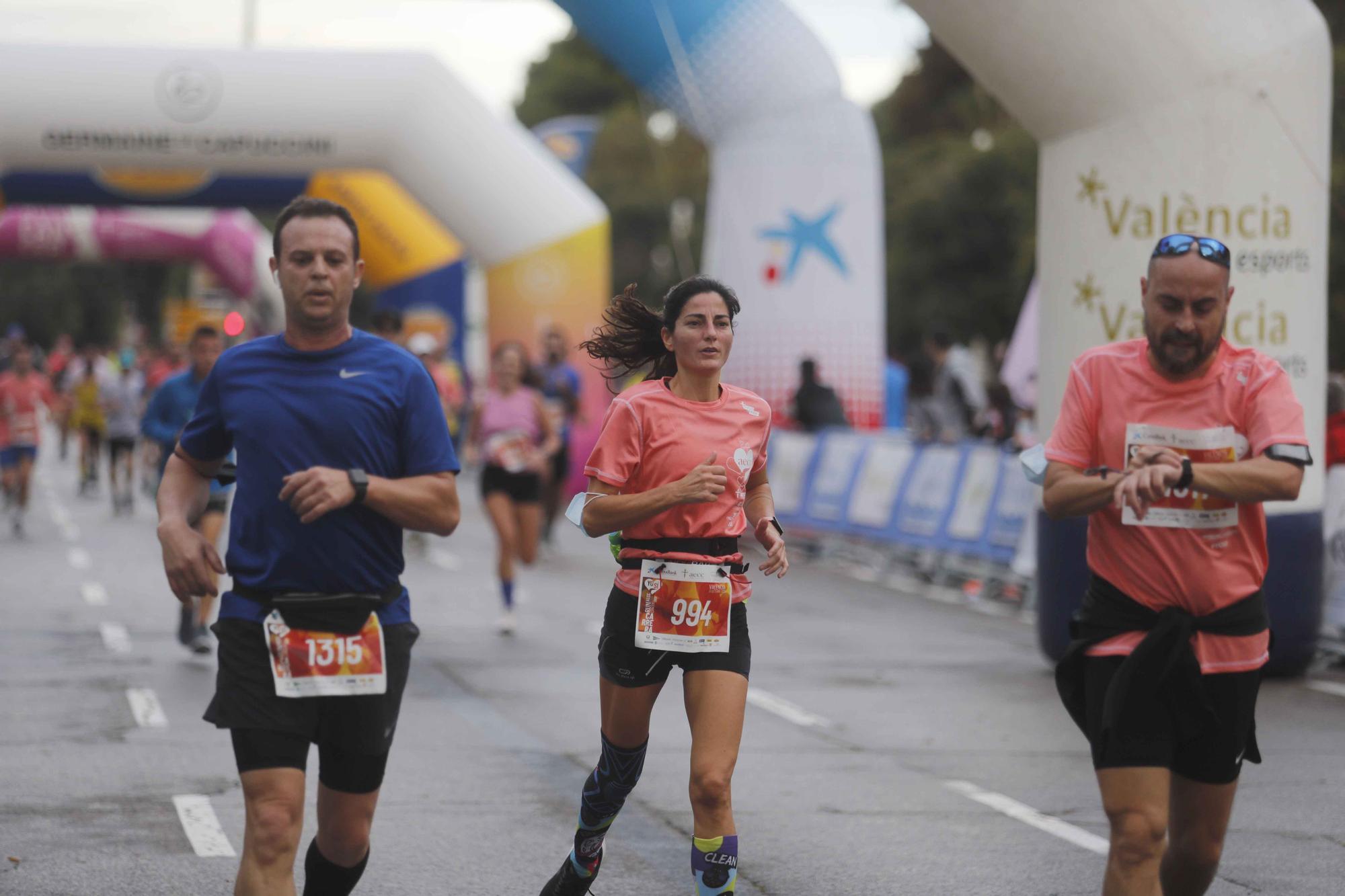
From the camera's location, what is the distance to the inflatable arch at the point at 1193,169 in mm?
10336

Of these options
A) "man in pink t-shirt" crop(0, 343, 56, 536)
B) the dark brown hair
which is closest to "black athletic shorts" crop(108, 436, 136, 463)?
"man in pink t-shirt" crop(0, 343, 56, 536)

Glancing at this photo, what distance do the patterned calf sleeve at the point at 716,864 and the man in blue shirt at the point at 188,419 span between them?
236 inches

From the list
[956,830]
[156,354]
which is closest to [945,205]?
[156,354]

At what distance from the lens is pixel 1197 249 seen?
4512 millimetres

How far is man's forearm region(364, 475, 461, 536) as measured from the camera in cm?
439

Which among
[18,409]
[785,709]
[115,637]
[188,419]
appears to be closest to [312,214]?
[785,709]

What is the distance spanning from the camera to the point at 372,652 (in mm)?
4469

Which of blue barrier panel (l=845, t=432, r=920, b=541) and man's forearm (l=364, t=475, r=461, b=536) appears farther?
blue barrier panel (l=845, t=432, r=920, b=541)

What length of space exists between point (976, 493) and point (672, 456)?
10674mm

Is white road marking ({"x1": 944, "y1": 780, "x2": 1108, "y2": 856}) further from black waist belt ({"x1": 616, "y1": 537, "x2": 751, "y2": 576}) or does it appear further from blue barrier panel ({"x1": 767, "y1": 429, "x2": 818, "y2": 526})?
blue barrier panel ({"x1": 767, "y1": 429, "x2": 818, "y2": 526})

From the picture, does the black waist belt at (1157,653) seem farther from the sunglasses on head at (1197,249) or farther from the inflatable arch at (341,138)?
the inflatable arch at (341,138)

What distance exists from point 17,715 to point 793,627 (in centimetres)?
589

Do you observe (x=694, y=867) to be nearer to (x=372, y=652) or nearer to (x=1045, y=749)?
(x=372, y=652)

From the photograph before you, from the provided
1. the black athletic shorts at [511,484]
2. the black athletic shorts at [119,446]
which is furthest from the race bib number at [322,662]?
the black athletic shorts at [119,446]
